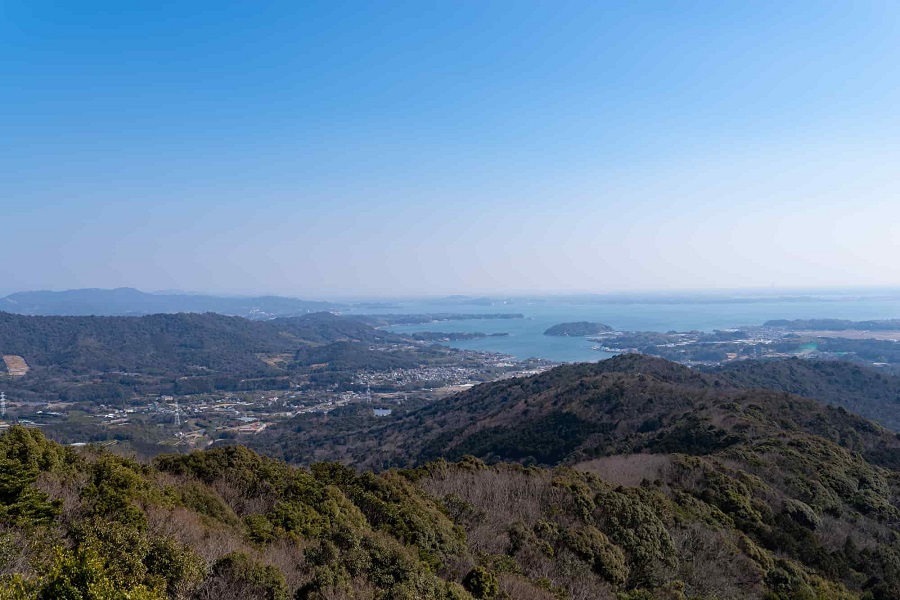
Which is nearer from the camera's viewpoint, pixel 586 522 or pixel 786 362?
pixel 586 522

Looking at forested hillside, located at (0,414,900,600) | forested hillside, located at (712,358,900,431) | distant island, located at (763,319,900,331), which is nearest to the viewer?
forested hillside, located at (0,414,900,600)

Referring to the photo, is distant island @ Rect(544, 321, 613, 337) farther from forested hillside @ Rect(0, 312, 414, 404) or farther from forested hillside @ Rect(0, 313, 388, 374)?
forested hillside @ Rect(0, 313, 388, 374)

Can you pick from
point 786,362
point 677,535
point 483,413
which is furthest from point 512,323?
point 677,535

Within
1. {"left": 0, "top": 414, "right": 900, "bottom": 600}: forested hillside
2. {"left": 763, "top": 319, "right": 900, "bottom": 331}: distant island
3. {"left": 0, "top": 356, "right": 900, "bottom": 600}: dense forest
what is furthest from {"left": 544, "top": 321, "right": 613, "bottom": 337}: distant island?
{"left": 0, "top": 414, "right": 900, "bottom": 600}: forested hillside

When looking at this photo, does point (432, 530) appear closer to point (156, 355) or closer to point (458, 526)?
point (458, 526)

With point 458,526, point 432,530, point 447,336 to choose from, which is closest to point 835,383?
point 458,526

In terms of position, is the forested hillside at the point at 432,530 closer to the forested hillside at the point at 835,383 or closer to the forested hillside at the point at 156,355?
the forested hillside at the point at 835,383

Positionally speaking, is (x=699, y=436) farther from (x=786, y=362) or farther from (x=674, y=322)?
(x=674, y=322)

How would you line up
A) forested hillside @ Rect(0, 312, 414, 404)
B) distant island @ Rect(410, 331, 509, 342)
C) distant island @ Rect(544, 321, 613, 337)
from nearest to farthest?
forested hillside @ Rect(0, 312, 414, 404) → distant island @ Rect(410, 331, 509, 342) → distant island @ Rect(544, 321, 613, 337)

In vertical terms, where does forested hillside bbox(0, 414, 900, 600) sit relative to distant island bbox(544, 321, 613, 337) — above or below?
above
